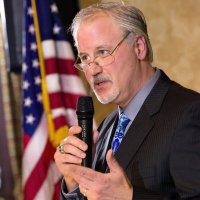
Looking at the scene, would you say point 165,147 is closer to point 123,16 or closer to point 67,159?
point 67,159

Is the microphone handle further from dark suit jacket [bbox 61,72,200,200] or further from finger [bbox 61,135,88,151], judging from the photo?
dark suit jacket [bbox 61,72,200,200]

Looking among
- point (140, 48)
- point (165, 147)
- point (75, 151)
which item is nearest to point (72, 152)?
point (75, 151)

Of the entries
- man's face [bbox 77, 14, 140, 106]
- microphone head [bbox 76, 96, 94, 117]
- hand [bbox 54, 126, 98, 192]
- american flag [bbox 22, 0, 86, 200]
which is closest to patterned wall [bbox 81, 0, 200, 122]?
american flag [bbox 22, 0, 86, 200]

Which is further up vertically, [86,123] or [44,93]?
[86,123]

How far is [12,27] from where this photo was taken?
9.70 feet

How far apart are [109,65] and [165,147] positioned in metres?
0.40

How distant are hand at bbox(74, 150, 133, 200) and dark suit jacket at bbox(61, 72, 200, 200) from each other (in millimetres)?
44

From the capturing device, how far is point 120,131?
1.58 m

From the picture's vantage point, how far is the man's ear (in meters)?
1.64

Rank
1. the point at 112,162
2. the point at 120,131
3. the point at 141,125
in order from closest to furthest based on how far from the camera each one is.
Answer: the point at 112,162, the point at 141,125, the point at 120,131

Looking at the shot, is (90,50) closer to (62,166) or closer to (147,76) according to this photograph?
(147,76)

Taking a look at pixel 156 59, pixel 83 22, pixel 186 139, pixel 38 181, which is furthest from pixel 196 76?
pixel 186 139

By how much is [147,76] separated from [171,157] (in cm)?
43

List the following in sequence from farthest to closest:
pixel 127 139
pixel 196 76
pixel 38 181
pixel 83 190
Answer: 1. pixel 196 76
2. pixel 38 181
3. pixel 127 139
4. pixel 83 190
